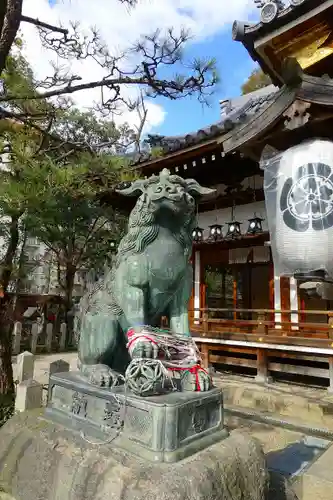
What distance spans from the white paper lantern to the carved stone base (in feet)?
7.71

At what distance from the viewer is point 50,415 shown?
2.58m

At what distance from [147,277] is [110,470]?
1.14 m

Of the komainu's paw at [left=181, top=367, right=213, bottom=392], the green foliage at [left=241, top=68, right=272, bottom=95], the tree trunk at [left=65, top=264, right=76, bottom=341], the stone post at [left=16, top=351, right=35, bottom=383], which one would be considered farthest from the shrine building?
the green foliage at [left=241, top=68, right=272, bottom=95]

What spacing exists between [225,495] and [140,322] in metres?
1.08

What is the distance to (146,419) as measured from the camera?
6.41ft

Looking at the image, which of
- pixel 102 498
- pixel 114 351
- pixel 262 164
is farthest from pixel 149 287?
pixel 262 164

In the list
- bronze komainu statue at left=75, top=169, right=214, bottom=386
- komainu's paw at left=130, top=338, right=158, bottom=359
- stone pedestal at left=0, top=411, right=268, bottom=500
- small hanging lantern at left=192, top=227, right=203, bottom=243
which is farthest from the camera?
small hanging lantern at left=192, top=227, right=203, bottom=243

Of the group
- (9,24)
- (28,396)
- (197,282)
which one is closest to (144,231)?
(28,396)

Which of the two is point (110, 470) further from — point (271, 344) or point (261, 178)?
point (261, 178)

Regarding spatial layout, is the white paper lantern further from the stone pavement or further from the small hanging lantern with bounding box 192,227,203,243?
the small hanging lantern with bounding box 192,227,203,243

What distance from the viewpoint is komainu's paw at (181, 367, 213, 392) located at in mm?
2211

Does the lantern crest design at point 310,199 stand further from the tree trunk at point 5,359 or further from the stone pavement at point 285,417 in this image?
the tree trunk at point 5,359

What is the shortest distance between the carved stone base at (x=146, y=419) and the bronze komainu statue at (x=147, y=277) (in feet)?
0.54

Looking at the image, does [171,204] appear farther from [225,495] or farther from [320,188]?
[320,188]
